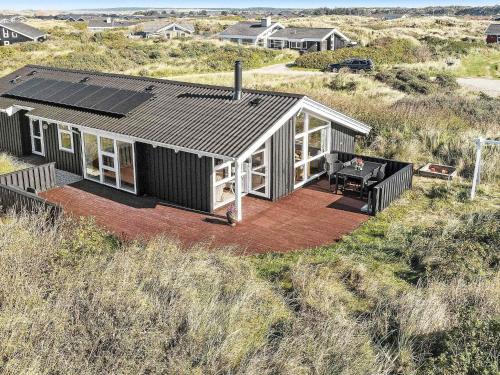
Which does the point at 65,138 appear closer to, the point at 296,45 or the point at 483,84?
the point at 483,84

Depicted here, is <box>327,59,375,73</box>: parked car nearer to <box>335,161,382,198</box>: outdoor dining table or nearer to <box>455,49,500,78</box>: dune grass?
<box>455,49,500,78</box>: dune grass

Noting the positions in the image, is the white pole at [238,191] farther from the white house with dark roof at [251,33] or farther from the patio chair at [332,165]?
the white house with dark roof at [251,33]

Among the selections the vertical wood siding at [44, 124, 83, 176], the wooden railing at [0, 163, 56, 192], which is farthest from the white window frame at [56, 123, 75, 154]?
the wooden railing at [0, 163, 56, 192]

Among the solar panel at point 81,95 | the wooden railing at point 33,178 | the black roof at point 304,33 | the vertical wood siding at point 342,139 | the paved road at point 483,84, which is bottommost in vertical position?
the paved road at point 483,84

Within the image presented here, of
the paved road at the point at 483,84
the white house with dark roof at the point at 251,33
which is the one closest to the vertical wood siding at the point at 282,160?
the paved road at the point at 483,84

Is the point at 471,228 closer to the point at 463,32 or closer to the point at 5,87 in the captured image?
the point at 5,87

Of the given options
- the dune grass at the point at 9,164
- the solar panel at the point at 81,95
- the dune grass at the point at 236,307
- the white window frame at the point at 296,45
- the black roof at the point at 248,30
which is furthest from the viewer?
the black roof at the point at 248,30

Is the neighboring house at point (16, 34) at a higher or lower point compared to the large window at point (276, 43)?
higher
